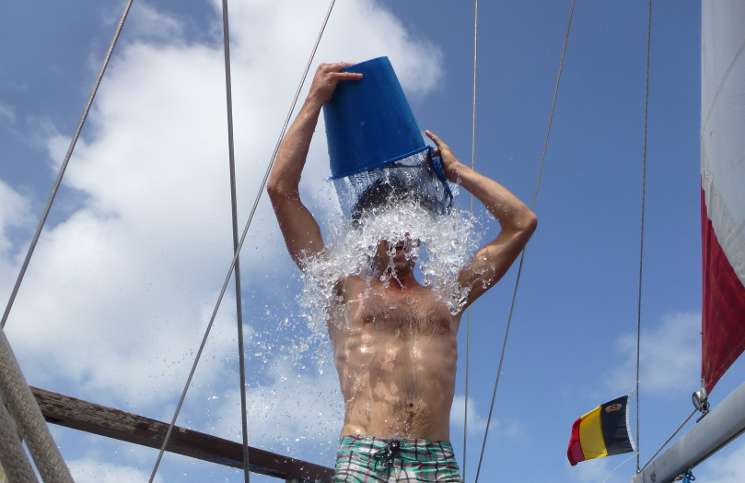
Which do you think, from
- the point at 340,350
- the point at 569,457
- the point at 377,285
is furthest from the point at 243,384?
the point at 569,457

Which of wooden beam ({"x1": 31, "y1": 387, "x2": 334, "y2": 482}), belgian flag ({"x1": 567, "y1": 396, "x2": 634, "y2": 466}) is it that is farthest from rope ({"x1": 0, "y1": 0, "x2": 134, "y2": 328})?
belgian flag ({"x1": 567, "y1": 396, "x2": 634, "y2": 466})

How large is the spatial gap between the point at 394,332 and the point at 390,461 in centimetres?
41

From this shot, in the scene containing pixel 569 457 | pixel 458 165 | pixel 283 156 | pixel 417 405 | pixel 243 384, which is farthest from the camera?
pixel 569 457

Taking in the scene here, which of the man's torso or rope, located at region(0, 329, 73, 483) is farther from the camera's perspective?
the man's torso

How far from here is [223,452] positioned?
2471 millimetres

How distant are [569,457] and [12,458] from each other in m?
9.92

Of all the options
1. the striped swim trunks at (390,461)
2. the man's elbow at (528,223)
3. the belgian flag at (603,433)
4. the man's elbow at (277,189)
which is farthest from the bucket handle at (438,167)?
the belgian flag at (603,433)

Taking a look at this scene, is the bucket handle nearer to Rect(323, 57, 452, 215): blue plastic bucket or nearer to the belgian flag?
Rect(323, 57, 452, 215): blue plastic bucket

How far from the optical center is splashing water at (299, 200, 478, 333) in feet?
8.24

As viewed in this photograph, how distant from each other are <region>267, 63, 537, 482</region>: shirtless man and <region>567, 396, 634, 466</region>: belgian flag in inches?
287

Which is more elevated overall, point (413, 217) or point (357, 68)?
point (357, 68)

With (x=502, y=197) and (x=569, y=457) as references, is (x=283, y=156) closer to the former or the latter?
(x=502, y=197)

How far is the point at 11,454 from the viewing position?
0.85 meters

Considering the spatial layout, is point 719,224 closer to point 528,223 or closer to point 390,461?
point 528,223
